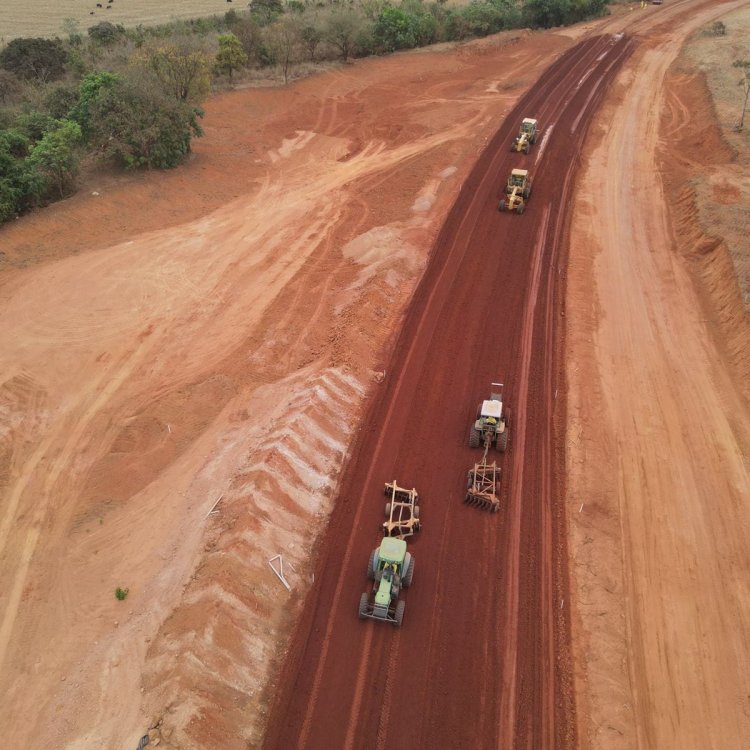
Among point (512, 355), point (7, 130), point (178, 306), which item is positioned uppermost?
point (7, 130)

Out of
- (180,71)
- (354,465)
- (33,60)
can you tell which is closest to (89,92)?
(180,71)

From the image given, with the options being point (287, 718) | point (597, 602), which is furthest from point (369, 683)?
point (597, 602)

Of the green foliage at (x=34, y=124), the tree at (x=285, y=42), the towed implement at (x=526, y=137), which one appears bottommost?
the towed implement at (x=526, y=137)

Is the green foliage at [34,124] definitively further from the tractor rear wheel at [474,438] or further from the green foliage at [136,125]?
the tractor rear wheel at [474,438]

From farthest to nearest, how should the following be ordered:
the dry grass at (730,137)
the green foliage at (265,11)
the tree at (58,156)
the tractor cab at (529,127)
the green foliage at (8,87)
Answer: the green foliage at (265,11) → the green foliage at (8,87) → the tractor cab at (529,127) → the tree at (58,156) → the dry grass at (730,137)

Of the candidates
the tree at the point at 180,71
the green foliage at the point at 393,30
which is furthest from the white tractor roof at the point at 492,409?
the green foliage at the point at 393,30

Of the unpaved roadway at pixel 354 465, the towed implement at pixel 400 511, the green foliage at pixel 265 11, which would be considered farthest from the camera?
the green foliage at pixel 265 11

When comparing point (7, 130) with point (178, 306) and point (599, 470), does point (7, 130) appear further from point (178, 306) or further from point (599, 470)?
point (599, 470)
